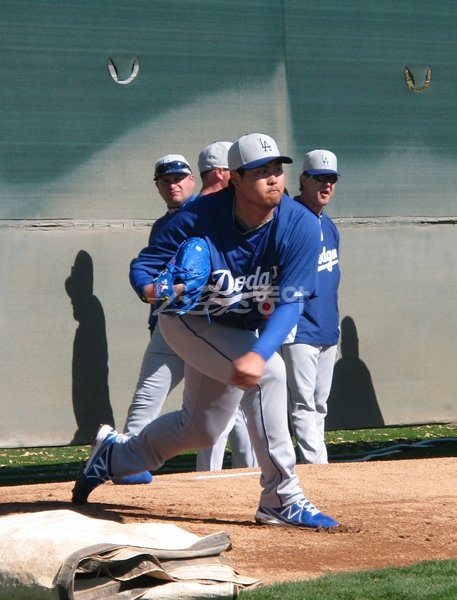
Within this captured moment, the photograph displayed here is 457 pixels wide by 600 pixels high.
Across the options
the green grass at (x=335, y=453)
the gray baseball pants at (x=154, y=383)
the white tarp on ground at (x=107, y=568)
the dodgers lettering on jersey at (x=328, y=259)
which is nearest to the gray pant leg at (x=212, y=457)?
the gray baseball pants at (x=154, y=383)

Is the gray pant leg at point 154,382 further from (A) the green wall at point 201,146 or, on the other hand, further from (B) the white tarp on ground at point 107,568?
(B) the white tarp on ground at point 107,568

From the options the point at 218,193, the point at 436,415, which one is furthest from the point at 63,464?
the point at 218,193

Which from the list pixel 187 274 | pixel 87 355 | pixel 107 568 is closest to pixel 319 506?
pixel 187 274

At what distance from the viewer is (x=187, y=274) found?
16.5 ft

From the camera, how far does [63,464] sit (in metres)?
9.94

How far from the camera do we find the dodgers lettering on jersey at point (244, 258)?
5.18 meters

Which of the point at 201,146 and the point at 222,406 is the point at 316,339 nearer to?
the point at 201,146

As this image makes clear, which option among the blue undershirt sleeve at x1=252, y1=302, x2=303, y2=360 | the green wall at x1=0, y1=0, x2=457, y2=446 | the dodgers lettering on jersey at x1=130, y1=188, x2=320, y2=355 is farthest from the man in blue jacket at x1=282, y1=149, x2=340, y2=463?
the blue undershirt sleeve at x1=252, y1=302, x2=303, y2=360

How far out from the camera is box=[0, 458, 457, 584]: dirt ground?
4.97 meters

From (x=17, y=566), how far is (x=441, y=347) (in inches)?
231

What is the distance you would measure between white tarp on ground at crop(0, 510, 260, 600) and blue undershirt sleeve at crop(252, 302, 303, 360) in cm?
88

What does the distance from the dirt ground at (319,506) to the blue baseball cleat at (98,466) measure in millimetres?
116

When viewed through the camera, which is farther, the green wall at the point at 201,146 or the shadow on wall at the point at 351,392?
the shadow on wall at the point at 351,392

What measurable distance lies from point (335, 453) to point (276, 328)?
5225 mm
